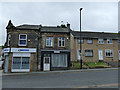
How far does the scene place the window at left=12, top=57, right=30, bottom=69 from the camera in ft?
59.5

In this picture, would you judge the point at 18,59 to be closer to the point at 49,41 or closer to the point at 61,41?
the point at 49,41

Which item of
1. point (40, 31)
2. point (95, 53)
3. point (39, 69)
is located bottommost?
point (39, 69)

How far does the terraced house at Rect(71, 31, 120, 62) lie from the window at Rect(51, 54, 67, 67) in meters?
5.89

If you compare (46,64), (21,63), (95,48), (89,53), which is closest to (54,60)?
(46,64)

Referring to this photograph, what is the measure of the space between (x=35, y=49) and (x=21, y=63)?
10.3 feet

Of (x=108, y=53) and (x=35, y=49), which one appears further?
(x=108, y=53)

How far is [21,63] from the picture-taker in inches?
719

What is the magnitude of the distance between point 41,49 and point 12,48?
4585 mm

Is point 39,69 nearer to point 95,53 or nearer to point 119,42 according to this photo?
point 95,53

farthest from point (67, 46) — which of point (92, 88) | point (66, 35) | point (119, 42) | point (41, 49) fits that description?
point (119, 42)

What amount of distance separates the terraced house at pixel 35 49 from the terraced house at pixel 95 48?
624 centimetres

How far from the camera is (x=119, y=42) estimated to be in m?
28.3

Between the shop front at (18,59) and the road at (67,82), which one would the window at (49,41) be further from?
the road at (67,82)

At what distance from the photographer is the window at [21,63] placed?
59.5 feet
